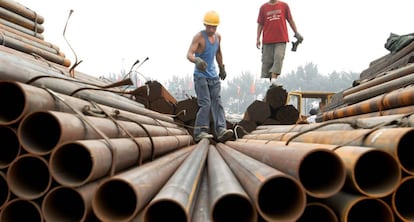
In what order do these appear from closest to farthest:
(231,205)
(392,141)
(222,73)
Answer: (392,141), (231,205), (222,73)

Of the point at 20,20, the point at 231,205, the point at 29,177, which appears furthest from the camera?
the point at 20,20

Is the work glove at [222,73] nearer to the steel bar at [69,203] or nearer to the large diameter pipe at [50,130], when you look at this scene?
the large diameter pipe at [50,130]

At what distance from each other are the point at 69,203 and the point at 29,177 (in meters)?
0.25

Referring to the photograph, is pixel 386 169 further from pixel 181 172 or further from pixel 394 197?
pixel 181 172

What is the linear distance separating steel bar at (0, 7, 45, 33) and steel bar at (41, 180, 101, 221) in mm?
5042

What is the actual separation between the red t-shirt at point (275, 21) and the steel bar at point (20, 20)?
3936 mm

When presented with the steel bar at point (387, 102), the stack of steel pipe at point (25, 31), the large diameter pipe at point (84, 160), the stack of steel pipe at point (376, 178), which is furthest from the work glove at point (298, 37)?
the large diameter pipe at point (84, 160)

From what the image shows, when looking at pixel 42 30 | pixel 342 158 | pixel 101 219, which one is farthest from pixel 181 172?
pixel 42 30

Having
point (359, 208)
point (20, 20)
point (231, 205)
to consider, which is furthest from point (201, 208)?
point (20, 20)

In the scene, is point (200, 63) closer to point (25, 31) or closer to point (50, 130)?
point (25, 31)

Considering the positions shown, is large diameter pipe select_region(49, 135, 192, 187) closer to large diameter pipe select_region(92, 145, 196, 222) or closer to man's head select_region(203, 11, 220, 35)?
large diameter pipe select_region(92, 145, 196, 222)

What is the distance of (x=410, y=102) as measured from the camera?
3371 mm

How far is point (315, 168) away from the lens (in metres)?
2.11

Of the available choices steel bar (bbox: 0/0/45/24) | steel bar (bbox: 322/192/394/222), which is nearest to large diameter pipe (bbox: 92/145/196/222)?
steel bar (bbox: 322/192/394/222)
